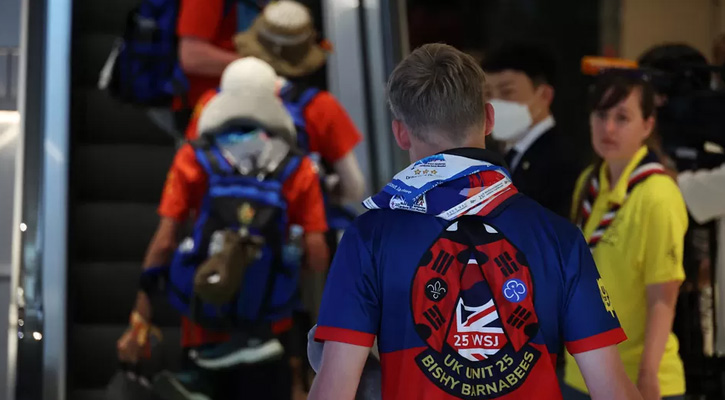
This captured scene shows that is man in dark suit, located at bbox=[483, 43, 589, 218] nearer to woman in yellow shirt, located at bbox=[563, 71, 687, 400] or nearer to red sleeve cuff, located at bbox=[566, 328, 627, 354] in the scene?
woman in yellow shirt, located at bbox=[563, 71, 687, 400]

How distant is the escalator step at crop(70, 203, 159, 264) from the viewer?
13.0 feet

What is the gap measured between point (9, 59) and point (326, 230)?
1.35 metres

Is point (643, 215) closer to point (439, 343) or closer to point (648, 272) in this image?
point (648, 272)

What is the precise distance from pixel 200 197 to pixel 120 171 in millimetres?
522

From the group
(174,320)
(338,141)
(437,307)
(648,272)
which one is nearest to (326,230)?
(338,141)

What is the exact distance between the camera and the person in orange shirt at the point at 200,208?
12.3 ft

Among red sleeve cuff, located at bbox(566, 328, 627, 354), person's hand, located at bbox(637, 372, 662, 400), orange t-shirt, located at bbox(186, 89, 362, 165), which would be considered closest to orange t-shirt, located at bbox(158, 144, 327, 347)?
orange t-shirt, located at bbox(186, 89, 362, 165)

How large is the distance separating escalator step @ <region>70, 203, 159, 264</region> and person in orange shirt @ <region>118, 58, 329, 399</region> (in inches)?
5.0

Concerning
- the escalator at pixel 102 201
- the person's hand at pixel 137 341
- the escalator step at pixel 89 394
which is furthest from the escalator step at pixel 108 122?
the escalator step at pixel 89 394

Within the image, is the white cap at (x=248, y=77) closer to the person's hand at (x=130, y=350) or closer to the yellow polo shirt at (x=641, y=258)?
the person's hand at (x=130, y=350)

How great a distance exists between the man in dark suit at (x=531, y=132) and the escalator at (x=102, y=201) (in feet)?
4.53

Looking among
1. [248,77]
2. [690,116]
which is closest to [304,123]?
[248,77]

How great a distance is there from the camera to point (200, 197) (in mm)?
3771

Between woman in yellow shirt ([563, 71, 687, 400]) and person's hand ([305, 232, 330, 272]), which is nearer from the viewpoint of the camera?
woman in yellow shirt ([563, 71, 687, 400])
